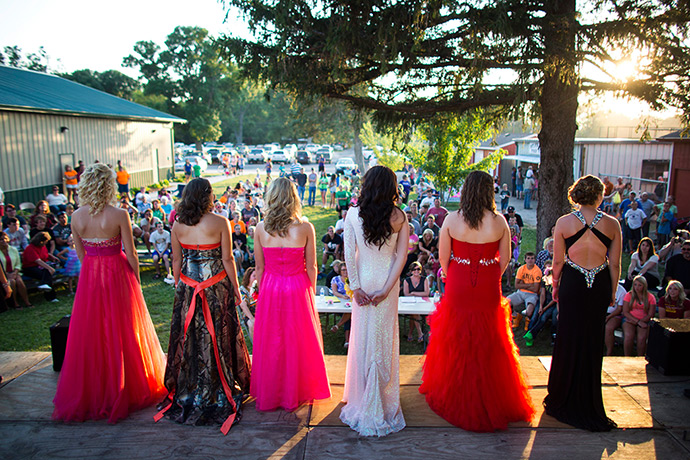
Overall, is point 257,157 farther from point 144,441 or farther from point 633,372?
point 144,441

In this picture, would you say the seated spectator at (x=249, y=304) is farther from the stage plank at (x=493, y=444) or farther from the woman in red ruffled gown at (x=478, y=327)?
the woman in red ruffled gown at (x=478, y=327)

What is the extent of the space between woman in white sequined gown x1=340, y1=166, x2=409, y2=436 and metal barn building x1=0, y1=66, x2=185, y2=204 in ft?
51.7

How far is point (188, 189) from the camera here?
3.35 metres

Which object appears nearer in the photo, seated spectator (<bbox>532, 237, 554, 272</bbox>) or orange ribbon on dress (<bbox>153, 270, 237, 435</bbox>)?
orange ribbon on dress (<bbox>153, 270, 237, 435</bbox>)

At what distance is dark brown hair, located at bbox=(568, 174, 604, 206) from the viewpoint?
10.7ft

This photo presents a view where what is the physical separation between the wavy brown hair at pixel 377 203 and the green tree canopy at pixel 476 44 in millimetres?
4557

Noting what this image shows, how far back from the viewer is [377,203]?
3.09 metres

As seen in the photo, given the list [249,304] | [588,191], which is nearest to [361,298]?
[588,191]

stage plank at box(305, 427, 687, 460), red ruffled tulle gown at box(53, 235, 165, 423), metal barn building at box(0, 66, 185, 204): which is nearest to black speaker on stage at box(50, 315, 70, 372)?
red ruffled tulle gown at box(53, 235, 165, 423)

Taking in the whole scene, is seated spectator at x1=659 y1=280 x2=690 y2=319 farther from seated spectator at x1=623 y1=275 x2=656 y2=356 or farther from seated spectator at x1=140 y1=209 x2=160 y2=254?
seated spectator at x1=140 y1=209 x2=160 y2=254

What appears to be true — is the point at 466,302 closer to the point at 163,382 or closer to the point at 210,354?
the point at 210,354

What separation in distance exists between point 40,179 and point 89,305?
16388 millimetres

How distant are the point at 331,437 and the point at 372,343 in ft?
2.33

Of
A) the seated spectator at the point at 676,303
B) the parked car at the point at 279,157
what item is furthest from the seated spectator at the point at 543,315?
the parked car at the point at 279,157
